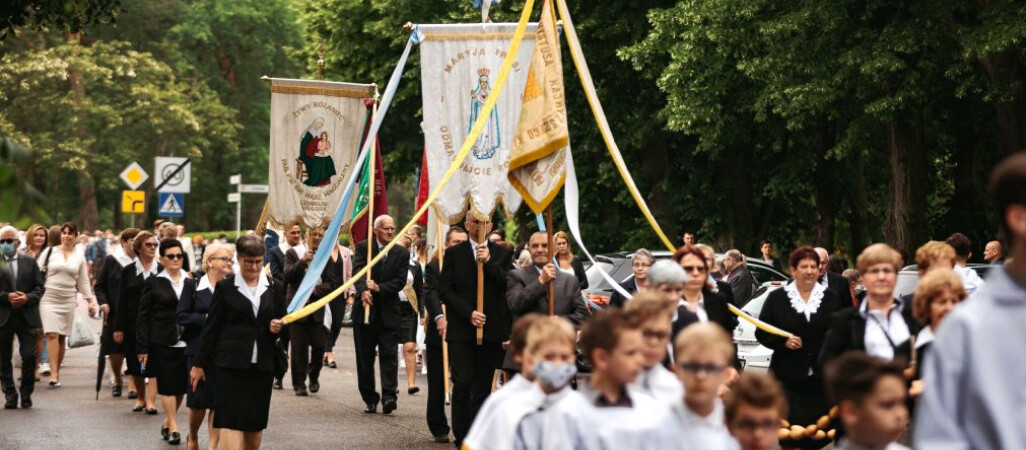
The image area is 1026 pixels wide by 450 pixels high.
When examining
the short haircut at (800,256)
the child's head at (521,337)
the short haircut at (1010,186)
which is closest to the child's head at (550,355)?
the child's head at (521,337)

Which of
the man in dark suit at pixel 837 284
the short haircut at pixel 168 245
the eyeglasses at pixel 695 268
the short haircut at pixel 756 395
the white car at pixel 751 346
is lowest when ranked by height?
the white car at pixel 751 346

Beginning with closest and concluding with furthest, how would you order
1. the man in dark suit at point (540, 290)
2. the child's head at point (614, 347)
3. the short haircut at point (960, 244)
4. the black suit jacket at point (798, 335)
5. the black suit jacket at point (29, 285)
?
1. the child's head at point (614, 347)
2. the black suit jacket at point (798, 335)
3. the man in dark suit at point (540, 290)
4. the short haircut at point (960, 244)
5. the black suit jacket at point (29, 285)

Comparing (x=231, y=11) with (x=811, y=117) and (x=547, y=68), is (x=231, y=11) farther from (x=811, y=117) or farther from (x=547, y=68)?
(x=547, y=68)

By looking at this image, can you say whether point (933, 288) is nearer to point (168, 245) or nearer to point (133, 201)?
point (168, 245)

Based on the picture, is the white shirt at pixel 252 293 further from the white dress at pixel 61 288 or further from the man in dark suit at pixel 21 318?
the white dress at pixel 61 288

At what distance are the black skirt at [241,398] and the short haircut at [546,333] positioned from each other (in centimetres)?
433

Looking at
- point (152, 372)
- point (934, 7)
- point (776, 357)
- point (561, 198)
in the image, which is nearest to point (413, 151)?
point (561, 198)

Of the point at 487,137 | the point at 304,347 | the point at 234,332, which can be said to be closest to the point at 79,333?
the point at 304,347

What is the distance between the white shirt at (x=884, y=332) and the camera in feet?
26.9

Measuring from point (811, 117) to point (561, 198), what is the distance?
855 cm

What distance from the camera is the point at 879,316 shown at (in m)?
8.23

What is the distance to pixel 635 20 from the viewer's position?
3164 centimetres

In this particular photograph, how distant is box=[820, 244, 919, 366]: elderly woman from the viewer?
26.8 ft

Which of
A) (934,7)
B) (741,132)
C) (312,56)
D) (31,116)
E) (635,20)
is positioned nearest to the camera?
(934,7)
